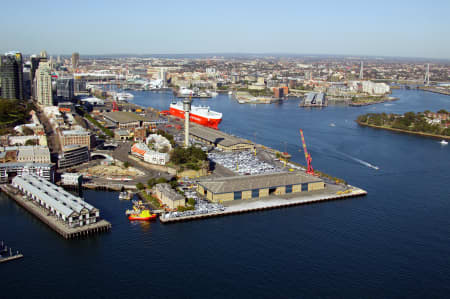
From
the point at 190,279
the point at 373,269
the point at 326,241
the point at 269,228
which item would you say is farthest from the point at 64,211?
the point at 373,269

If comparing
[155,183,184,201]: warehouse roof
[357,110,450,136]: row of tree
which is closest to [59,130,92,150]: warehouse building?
[155,183,184,201]: warehouse roof

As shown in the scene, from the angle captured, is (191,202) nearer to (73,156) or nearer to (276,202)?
(276,202)

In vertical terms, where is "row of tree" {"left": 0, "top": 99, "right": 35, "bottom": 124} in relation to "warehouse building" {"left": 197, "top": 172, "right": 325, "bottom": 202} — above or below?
above

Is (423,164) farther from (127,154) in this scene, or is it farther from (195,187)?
(127,154)

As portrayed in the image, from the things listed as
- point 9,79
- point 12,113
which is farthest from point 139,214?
point 9,79

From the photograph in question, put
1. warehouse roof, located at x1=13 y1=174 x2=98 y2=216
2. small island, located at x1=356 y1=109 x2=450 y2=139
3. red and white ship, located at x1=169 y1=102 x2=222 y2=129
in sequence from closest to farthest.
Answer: warehouse roof, located at x1=13 y1=174 x2=98 y2=216, red and white ship, located at x1=169 y1=102 x2=222 y2=129, small island, located at x1=356 y1=109 x2=450 y2=139

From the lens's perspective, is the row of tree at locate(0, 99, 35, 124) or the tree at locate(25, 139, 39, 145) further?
the row of tree at locate(0, 99, 35, 124)

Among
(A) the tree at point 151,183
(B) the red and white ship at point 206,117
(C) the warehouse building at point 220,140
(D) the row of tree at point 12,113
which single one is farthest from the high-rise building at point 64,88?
(A) the tree at point 151,183

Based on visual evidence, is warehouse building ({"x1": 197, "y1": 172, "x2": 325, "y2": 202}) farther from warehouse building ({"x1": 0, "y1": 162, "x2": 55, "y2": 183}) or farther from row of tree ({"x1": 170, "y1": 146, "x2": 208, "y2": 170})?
warehouse building ({"x1": 0, "y1": 162, "x2": 55, "y2": 183})
